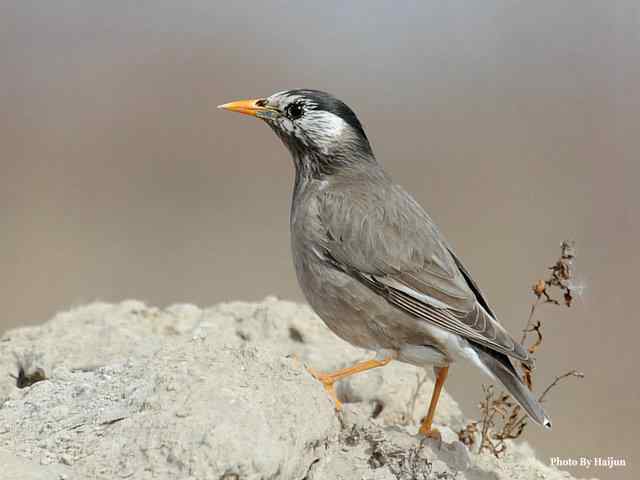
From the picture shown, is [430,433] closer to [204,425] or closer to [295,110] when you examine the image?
[204,425]

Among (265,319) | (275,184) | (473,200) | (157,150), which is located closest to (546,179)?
(473,200)

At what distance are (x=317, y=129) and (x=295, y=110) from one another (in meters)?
0.21

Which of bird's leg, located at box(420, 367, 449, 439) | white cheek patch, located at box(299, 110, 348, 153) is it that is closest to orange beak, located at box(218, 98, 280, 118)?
white cheek patch, located at box(299, 110, 348, 153)

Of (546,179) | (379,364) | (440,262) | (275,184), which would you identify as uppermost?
(546,179)

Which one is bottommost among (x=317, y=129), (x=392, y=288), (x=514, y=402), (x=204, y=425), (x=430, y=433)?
(x=204, y=425)

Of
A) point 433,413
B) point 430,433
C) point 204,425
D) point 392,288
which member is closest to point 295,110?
point 392,288

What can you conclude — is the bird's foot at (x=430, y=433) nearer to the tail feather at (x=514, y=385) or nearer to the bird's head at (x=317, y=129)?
the tail feather at (x=514, y=385)

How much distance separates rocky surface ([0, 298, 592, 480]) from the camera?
4.40 m

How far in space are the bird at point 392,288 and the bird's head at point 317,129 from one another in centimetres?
23

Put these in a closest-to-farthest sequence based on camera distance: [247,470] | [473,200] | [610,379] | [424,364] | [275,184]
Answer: [247,470] → [424,364] → [610,379] → [473,200] → [275,184]

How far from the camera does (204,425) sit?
14.5 ft

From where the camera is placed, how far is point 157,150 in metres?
17.1

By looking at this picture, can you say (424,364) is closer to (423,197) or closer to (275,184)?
(423,197)

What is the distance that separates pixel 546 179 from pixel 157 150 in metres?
6.38
